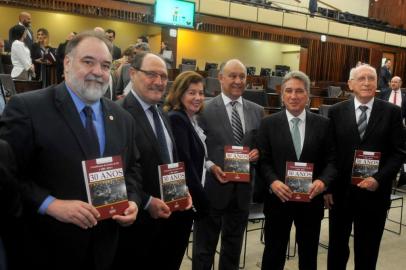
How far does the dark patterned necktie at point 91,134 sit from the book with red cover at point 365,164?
168 cm

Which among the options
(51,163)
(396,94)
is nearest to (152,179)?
(51,163)

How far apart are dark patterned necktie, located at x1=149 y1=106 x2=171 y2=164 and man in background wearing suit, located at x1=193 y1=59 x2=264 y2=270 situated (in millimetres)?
551

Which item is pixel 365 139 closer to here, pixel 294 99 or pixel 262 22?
pixel 294 99

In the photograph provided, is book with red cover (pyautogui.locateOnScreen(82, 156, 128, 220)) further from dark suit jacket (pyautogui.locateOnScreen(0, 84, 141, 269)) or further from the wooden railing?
the wooden railing

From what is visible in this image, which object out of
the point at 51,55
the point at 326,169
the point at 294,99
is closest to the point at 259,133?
the point at 294,99

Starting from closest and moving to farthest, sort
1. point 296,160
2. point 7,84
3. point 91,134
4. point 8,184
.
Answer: point 8,184
point 91,134
point 296,160
point 7,84

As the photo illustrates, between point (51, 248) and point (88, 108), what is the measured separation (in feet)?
1.83

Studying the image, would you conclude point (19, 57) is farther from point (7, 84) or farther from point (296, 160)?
Answer: point (296, 160)

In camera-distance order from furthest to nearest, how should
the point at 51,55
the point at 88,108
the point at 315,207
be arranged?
the point at 51,55
the point at 315,207
the point at 88,108

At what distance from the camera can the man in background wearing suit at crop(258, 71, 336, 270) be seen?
2.39 m

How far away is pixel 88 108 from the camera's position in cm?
164

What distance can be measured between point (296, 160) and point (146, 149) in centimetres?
93

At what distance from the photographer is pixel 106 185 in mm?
1569

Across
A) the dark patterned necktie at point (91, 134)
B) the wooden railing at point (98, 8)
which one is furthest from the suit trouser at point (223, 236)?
the wooden railing at point (98, 8)
